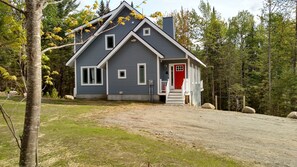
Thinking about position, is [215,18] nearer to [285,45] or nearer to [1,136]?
[285,45]

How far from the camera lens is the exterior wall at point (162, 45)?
18.8 metres

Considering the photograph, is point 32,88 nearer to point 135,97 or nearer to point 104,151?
point 104,151

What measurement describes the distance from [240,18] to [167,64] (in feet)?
79.7

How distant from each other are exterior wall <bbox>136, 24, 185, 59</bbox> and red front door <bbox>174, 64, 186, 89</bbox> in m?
1.21

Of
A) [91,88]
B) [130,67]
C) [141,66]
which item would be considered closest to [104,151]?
[141,66]

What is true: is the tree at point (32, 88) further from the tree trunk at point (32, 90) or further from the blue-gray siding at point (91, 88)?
the blue-gray siding at point (91, 88)

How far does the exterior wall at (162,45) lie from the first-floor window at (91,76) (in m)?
4.57

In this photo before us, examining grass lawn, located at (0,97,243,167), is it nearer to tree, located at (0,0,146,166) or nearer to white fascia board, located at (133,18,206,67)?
tree, located at (0,0,146,166)

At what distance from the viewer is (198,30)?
37281 mm

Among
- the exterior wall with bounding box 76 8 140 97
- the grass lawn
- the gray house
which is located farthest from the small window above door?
the grass lawn

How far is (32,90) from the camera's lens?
6.90ft

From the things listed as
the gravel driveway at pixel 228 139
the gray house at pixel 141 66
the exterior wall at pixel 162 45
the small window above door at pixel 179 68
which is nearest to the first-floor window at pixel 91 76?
the gray house at pixel 141 66

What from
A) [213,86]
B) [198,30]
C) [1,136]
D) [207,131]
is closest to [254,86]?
[213,86]

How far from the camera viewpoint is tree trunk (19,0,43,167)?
208 cm
